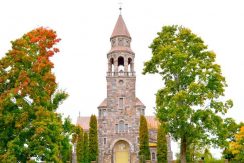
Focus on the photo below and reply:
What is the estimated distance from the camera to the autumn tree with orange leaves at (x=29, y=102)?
22703 millimetres

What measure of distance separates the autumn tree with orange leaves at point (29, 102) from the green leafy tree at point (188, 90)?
674cm

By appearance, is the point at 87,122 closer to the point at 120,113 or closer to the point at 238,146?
the point at 120,113

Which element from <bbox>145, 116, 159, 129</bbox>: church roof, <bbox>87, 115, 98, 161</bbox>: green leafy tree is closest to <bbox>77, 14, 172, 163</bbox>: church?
<bbox>87, 115, 98, 161</bbox>: green leafy tree

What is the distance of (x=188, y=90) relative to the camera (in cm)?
2508

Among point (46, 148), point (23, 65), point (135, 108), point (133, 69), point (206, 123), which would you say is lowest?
point (46, 148)

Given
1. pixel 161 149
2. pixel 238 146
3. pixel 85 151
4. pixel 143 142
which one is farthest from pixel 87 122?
pixel 238 146

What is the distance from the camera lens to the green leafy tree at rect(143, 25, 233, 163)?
81.0ft

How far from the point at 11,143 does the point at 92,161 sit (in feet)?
90.3

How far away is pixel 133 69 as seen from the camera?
56094 mm

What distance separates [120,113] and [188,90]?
99.2 ft

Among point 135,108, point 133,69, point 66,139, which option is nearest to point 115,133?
point 135,108

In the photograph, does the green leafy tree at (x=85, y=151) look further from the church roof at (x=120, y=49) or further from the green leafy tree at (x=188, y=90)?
the green leafy tree at (x=188, y=90)

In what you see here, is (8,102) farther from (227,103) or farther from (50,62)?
(227,103)

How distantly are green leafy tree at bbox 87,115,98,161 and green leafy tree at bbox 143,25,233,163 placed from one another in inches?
1039
